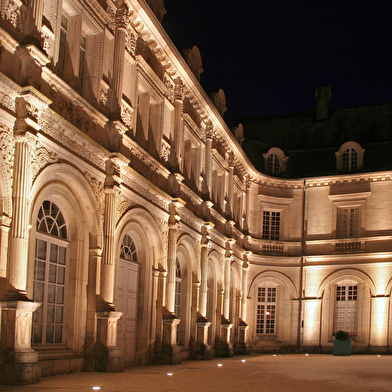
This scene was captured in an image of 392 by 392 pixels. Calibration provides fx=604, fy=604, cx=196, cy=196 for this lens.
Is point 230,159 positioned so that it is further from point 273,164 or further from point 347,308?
point 347,308

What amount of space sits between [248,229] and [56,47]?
17.8 meters

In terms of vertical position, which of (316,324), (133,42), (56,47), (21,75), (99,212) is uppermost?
(133,42)

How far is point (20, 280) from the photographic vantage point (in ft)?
30.3

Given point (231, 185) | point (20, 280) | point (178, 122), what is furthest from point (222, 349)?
point (20, 280)

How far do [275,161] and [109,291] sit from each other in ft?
63.2

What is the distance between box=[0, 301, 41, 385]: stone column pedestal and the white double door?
4.78 metres

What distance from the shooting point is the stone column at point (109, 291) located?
12.0 metres

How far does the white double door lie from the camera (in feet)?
46.5

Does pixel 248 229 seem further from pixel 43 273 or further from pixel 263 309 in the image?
pixel 43 273

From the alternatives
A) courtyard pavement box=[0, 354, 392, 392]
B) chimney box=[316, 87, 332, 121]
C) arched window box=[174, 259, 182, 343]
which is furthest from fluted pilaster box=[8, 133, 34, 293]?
chimney box=[316, 87, 332, 121]

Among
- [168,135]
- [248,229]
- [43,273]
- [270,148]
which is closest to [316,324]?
[248,229]

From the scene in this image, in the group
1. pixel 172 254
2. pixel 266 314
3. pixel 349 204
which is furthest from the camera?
pixel 349 204

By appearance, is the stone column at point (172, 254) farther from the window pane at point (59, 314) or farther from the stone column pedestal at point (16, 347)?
the stone column pedestal at point (16, 347)

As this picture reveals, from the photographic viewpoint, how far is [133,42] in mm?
14781
